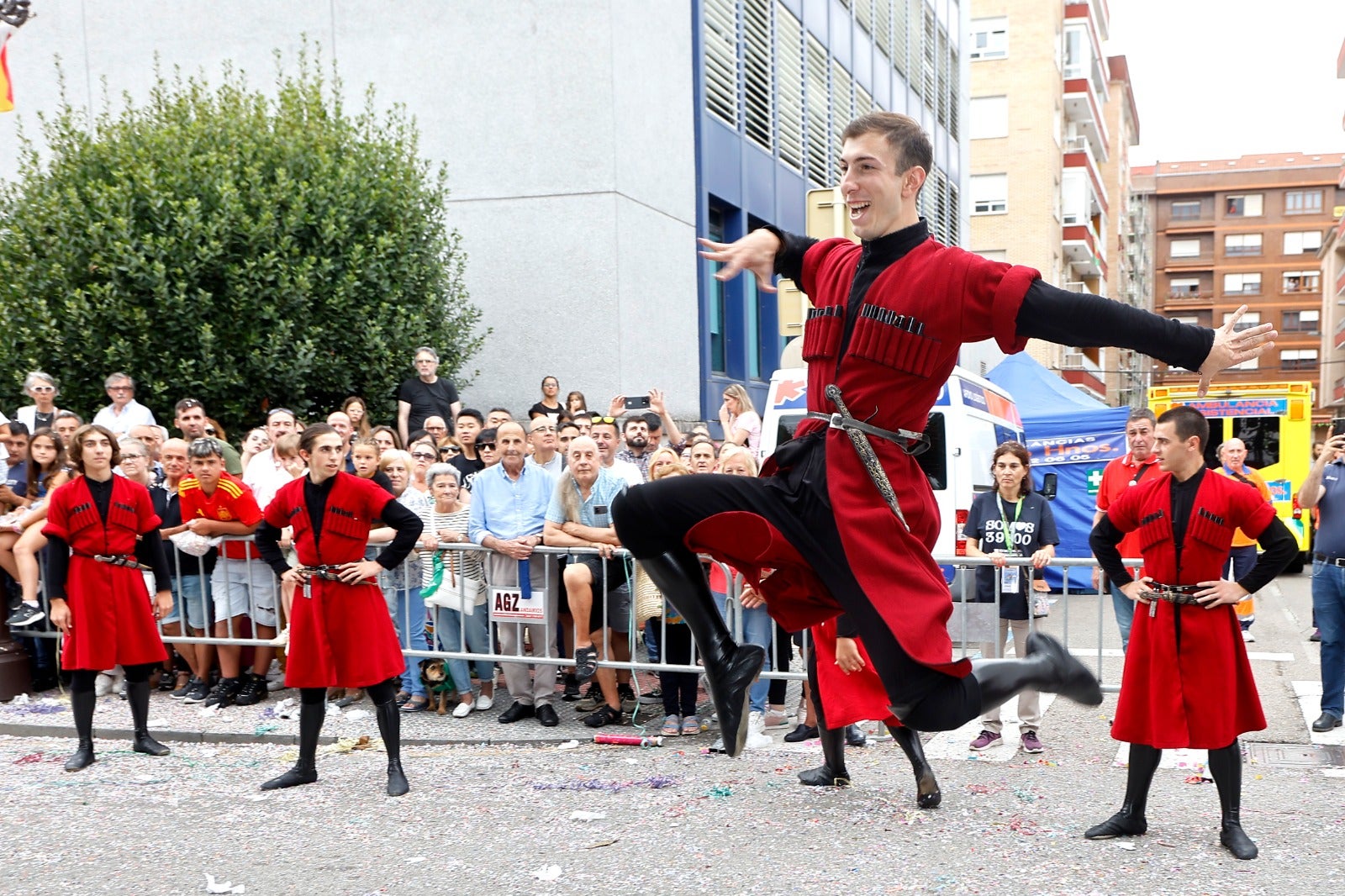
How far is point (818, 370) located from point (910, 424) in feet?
1.01

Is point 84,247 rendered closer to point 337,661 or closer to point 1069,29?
point 337,661

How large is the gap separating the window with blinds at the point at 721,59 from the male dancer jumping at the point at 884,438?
46.9ft

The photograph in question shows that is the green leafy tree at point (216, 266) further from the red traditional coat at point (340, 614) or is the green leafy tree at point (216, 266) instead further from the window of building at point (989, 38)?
the window of building at point (989, 38)

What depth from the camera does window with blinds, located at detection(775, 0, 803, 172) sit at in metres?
20.2

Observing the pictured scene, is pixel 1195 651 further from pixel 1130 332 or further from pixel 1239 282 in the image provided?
pixel 1239 282

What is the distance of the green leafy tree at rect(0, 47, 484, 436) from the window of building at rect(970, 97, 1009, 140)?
3420 centimetres

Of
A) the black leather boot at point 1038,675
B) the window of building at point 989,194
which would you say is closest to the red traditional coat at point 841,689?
the black leather boot at point 1038,675

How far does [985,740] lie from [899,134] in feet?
15.9

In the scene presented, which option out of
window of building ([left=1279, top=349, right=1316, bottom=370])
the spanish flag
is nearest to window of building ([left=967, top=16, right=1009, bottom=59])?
the spanish flag

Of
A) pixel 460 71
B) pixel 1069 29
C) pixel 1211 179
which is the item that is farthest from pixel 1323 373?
pixel 460 71

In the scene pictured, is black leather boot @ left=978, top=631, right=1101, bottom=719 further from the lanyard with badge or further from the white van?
the white van

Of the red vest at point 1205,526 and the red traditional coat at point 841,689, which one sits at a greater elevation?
the red vest at point 1205,526

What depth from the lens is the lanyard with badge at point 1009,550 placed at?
7.56 metres

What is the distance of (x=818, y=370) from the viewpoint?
3.65 metres
